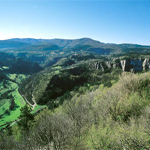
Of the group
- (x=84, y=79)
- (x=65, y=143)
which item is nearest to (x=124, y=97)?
(x=65, y=143)

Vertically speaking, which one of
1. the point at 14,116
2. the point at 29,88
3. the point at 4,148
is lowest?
the point at 14,116

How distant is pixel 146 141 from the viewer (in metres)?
9.67

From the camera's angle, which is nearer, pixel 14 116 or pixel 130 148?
pixel 130 148

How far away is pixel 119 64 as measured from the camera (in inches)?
7781

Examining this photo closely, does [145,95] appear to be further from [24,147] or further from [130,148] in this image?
[24,147]

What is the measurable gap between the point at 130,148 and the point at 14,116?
134631mm

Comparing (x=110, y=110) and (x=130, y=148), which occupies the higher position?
(x=130, y=148)

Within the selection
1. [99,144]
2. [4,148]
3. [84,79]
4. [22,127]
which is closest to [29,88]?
[84,79]

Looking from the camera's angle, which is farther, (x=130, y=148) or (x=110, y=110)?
(x=110, y=110)

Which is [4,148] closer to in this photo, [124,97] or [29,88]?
[124,97]

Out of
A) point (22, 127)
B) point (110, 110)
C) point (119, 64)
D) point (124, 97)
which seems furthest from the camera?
point (119, 64)

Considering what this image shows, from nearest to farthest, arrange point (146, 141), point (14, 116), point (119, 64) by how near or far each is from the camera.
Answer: point (146, 141), point (14, 116), point (119, 64)

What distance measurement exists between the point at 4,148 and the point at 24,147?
8506 mm

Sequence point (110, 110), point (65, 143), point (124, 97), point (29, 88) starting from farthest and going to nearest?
point (29, 88), point (124, 97), point (110, 110), point (65, 143)
